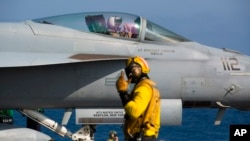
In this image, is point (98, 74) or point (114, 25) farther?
point (114, 25)

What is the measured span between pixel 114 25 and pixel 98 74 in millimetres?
1159

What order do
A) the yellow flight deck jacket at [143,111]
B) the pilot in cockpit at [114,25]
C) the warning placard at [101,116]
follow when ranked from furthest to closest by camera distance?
1. the pilot in cockpit at [114,25]
2. the warning placard at [101,116]
3. the yellow flight deck jacket at [143,111]

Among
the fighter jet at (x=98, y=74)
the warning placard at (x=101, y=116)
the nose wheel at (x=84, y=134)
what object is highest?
the fighter jet at (x=98, y=74)

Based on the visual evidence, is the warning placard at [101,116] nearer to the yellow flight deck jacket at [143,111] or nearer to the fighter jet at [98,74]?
the fighter jet at [98,74]

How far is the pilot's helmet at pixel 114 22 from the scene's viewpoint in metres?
13.1

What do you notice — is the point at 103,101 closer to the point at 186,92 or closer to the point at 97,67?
the point at 97,67

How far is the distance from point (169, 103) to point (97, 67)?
1.57 metres

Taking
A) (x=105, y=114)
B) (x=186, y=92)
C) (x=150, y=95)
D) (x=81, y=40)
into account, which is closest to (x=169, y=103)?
(x=186, y=92)

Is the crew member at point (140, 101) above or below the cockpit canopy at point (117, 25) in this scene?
below

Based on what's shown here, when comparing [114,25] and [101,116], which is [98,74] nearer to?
[101,116]

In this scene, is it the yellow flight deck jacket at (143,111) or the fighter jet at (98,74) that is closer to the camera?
the yellow flight deck jacket at (143,111)

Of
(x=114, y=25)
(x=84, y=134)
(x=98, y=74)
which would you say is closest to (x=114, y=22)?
(x=114, y=25)

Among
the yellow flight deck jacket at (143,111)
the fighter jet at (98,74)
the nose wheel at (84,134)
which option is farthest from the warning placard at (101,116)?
the yellow flight deck jacket at (143,111)

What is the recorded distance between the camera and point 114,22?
13.2 meters
